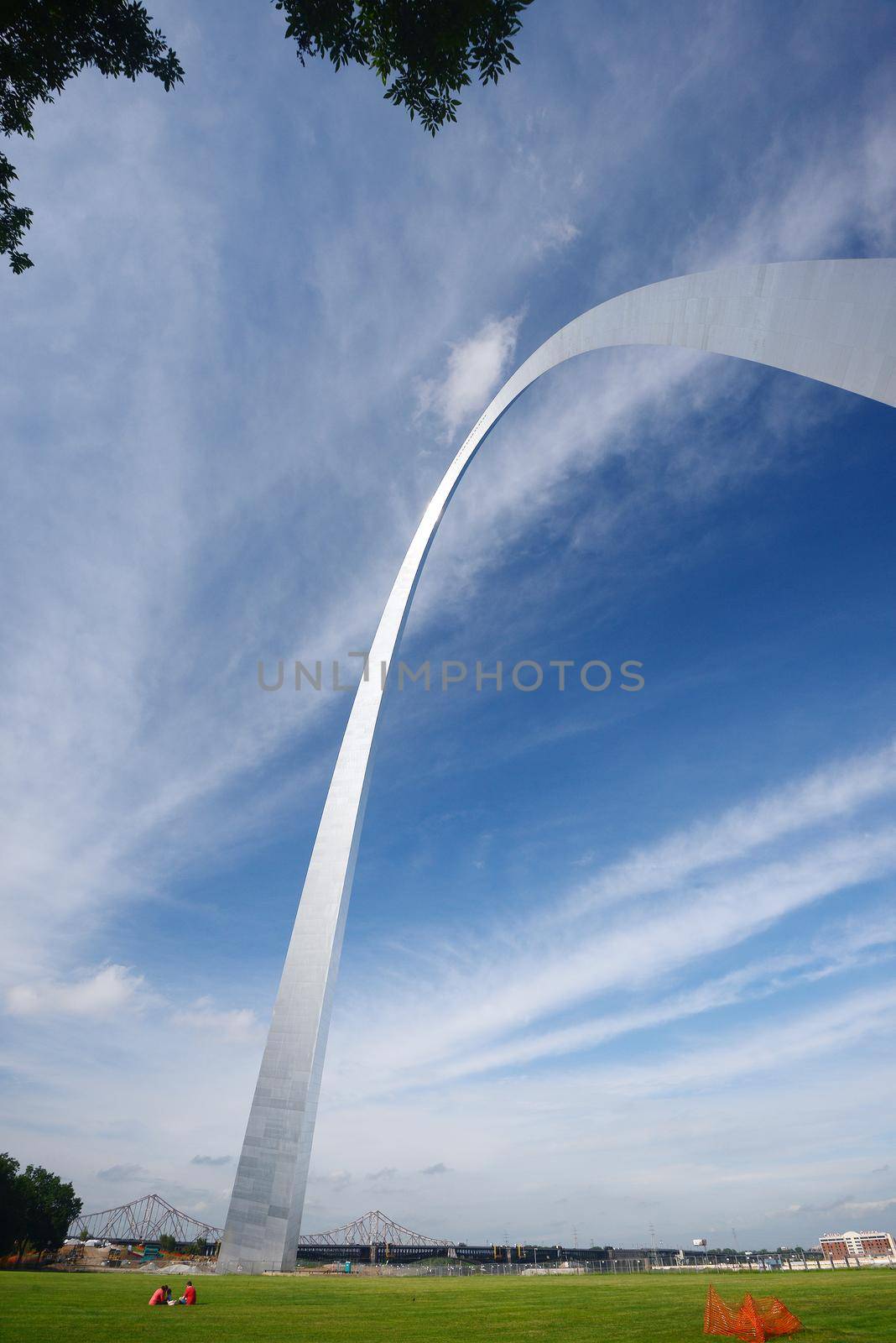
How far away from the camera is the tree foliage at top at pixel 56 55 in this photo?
29.9ft

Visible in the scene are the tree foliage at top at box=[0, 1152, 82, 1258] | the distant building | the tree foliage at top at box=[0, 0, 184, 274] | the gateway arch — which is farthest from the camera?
the distant building

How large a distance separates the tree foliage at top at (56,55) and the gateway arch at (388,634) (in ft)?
28.5

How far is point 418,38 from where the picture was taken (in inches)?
382

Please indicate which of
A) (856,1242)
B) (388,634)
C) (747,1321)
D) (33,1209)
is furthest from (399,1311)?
(856,1242)

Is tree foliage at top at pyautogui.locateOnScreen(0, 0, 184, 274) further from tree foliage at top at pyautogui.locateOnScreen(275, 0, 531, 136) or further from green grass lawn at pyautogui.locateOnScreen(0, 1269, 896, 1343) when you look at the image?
green grass lawn at pyautogui.locateOnScreen(0, 1269, 896, 1343)

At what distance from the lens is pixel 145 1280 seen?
15.1m

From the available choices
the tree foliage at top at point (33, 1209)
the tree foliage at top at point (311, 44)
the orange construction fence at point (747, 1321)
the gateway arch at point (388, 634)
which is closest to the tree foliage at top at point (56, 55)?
the tree foliage at top at point (311, 44)

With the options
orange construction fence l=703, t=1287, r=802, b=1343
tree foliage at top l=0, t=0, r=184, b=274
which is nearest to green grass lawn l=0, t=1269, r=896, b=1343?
orange construction fence l=703, t=1287, r=802, b=1343

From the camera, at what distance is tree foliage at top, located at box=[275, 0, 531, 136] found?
9344 millimetres

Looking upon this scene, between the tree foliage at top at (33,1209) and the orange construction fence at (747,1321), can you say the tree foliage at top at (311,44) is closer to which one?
the orange construction fence at (747,1321)

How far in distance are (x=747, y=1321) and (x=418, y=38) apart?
1722 cm

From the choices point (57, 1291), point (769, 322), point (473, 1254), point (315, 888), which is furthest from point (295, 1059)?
point (473, 1254)

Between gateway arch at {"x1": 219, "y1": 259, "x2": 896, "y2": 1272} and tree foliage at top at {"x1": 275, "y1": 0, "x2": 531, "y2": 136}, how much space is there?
418 cm

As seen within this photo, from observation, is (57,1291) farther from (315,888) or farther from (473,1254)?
(473,1254)
